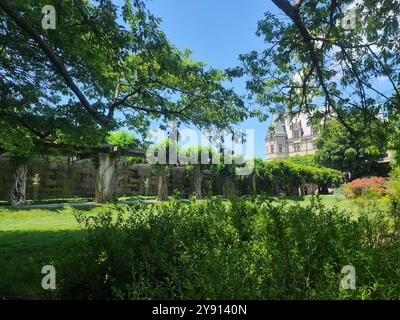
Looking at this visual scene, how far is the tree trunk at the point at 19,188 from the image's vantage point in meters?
13.9

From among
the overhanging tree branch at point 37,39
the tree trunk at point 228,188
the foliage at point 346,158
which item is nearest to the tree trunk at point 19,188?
the tree trunk at point 228,188

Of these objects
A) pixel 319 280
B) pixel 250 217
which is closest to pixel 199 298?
pixel 319 280

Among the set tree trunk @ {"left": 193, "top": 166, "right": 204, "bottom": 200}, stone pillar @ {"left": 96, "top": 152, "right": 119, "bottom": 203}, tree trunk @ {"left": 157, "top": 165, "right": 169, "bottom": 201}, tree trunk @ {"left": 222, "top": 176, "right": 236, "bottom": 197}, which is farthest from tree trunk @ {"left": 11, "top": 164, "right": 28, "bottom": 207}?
tree trunk @ {"left": 193, "top": 166, "right": 204, "bottom": 200}

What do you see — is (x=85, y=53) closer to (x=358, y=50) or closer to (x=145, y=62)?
(x=145, y=62)

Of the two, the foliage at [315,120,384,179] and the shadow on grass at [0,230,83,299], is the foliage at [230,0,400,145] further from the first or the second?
the foliage at [315,120,384,179]

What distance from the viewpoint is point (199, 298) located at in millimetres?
A: 2379

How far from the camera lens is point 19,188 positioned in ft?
46.5

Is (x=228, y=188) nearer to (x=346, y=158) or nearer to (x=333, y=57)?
(x=333, y=57)

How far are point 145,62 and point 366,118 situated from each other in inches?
181

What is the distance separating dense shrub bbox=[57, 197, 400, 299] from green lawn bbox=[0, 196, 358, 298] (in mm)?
727

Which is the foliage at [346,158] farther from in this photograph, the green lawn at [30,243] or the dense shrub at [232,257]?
the dense shrub at [232,257]

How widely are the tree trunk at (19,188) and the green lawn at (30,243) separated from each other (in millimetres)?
1881

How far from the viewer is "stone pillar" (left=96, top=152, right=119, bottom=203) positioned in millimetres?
15438
